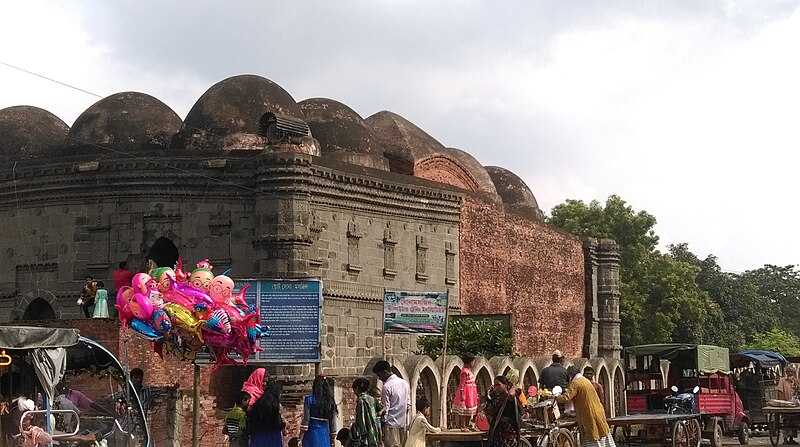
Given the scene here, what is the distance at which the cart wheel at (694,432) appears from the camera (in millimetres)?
16519

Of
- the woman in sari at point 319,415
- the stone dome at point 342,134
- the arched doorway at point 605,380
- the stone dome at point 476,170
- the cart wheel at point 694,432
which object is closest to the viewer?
the woman in sari at point 319,415

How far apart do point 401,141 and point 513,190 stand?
7171mm

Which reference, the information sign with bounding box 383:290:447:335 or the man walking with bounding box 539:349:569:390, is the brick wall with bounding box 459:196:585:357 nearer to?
the information sign with bounding box 383:290:447:335

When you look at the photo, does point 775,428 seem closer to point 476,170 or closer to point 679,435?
point 679,435

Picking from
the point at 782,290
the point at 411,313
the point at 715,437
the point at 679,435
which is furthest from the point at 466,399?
the point at 782,290

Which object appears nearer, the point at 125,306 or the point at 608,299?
the point at 125,306

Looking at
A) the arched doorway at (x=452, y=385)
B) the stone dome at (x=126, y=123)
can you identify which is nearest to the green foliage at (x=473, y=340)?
the arched doorway at (x=452, y=385)

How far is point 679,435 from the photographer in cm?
1595

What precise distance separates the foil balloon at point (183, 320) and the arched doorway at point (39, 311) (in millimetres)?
12016

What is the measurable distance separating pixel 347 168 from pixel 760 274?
50.2m

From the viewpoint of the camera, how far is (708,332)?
50.1 meters

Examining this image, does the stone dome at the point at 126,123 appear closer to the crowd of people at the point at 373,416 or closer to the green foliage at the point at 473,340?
the green foliage at the point at 473,340

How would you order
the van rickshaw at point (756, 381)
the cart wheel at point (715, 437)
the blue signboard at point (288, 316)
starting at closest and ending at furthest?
the blue signboard at point (288, 316) < the cart wheel at point (715, 437) < the van rickshaw at point (756, 381)

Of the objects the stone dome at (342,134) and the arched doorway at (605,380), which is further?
the arched doorway at (605,380)
